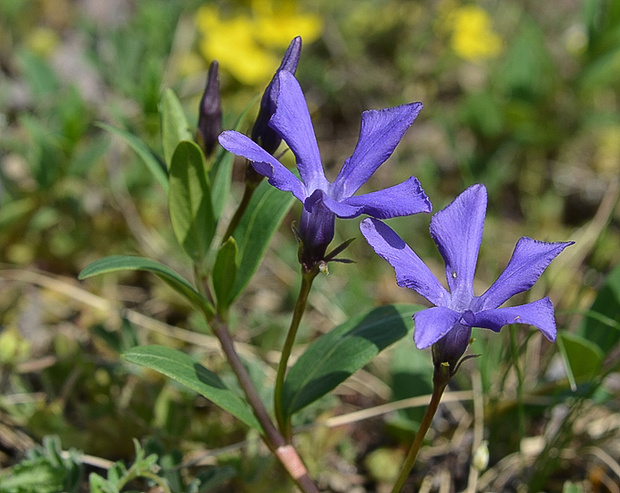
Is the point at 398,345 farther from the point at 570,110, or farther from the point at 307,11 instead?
the point at 307,11

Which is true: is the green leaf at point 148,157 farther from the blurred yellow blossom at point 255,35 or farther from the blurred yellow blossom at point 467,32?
the blurred yellow blossom at point 467,32

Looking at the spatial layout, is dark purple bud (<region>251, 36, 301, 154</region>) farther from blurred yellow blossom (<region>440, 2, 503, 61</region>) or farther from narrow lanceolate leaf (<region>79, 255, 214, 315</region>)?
blurred yellow blossom (<region>440, 2, 503, 61</region>)

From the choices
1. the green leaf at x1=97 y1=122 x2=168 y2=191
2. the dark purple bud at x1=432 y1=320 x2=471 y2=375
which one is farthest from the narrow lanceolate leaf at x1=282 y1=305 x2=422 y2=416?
the green leaf at x1=97 y1=122 x2=168 y2=191

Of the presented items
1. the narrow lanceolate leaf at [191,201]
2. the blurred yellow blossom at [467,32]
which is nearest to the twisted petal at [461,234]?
the narrow lanceolate leaf at [191,201]

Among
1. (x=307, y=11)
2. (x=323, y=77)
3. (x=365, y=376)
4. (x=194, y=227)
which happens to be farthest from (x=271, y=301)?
(x=307, y=11)

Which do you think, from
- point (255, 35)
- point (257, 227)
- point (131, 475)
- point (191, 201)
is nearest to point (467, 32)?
point (255, 35)

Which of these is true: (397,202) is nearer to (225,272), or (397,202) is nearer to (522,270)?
(522,270)
